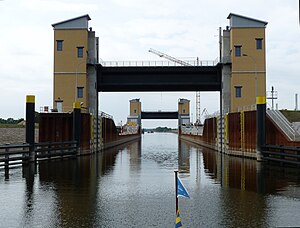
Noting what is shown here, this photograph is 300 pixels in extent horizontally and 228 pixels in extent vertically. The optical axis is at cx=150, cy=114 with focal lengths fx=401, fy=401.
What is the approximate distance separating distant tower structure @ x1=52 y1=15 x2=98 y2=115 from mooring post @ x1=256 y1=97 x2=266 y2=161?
2288 cm

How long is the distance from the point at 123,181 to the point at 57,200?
5529 mm

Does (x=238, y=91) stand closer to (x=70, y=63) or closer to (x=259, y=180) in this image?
(x=70, y=63)

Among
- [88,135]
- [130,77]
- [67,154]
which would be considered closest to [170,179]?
[67,154]

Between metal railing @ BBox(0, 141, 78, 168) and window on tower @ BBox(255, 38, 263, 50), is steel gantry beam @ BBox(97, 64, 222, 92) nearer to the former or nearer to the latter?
window on tower @ BBox(255, 38, 263, 50)

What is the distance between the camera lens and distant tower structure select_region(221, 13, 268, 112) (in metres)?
46.2

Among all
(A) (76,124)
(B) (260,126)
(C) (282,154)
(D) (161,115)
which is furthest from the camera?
(D) (161,115)

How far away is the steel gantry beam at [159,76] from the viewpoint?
47.4 m

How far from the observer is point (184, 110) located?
505ft

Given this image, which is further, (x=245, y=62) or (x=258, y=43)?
(x=258, y=43)

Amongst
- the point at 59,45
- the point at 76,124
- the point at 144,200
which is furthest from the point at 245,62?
the point at 144,200

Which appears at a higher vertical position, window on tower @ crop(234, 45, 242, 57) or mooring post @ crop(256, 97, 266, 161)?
window on tower @ crop(234, 45, 242, 57)

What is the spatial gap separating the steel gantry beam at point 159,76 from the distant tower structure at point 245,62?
225 cm

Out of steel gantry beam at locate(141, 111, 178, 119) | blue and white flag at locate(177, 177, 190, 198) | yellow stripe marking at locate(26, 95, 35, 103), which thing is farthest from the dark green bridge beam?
blue and white flag at locate(177, 177, 190, 198)

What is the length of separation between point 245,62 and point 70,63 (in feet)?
66.6
